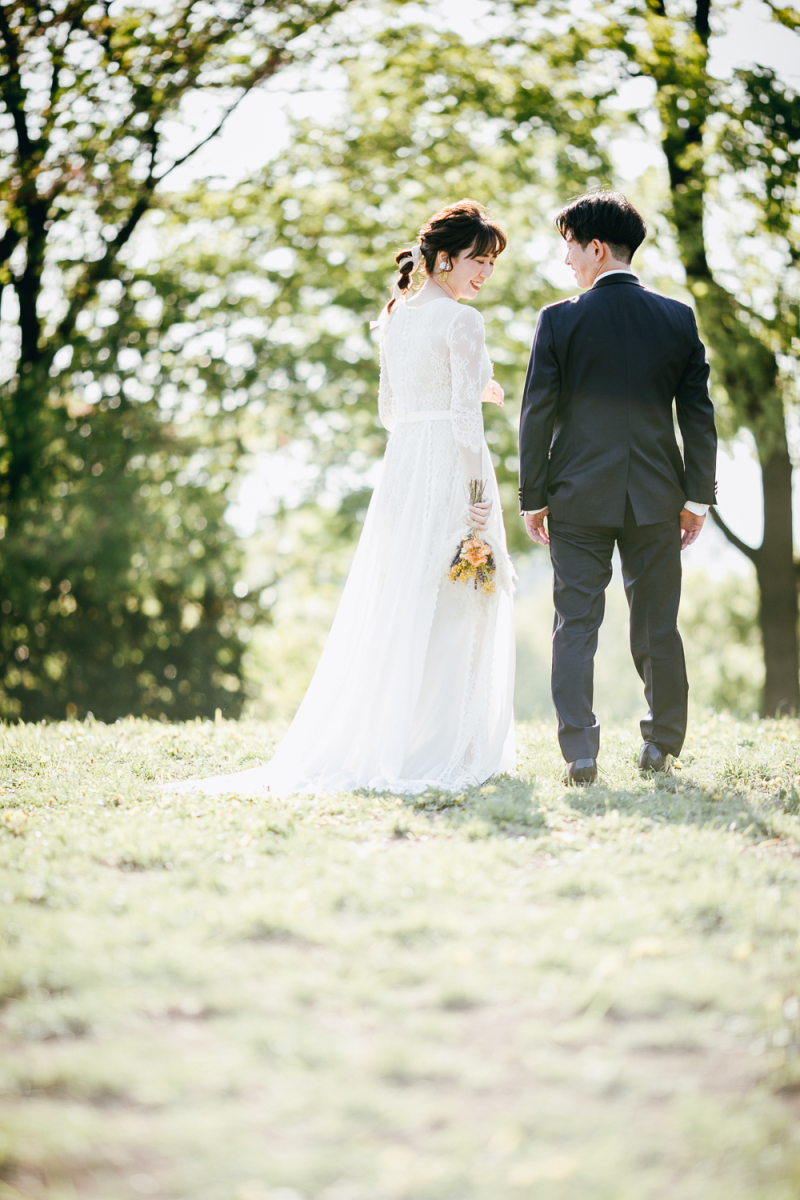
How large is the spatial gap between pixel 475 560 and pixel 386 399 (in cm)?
108

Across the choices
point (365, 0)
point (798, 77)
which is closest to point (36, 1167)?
point (798, 77)

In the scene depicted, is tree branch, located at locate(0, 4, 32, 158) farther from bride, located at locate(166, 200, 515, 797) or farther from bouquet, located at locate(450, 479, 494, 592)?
bouquet, located at locate(450, 479, 494, 592)

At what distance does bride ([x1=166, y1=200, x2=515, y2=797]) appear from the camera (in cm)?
464

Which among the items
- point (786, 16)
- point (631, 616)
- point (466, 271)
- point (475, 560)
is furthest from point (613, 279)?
point (786, 16)

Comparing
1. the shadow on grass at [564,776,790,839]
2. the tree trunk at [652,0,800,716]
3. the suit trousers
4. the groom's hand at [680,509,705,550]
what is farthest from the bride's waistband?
the tree trunk at [652,0,800,716]

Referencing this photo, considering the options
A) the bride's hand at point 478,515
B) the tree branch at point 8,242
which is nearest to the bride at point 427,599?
the bride's hand at point 478,515

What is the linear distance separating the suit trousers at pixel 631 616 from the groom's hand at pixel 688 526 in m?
0.07

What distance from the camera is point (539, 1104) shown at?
194 cm

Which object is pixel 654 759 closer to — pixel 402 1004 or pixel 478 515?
pixel 478 515

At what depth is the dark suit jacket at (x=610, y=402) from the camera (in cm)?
450

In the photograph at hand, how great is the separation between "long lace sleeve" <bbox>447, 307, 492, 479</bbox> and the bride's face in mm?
194

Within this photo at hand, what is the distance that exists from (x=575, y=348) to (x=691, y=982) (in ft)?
9.88

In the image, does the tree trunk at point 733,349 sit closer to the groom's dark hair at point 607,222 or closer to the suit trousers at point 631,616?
the suit trousers at point 631,616

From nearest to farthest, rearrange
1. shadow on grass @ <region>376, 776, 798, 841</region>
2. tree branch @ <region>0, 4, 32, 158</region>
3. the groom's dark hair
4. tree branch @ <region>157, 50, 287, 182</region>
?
shadow on grass @ <region>376, 776, 798, 841</region>
the groom's dark hair
tree branch @ <region>0, 4, 32, 158</region>
tree branch @ <region>157, 50, 287, 182</region>
